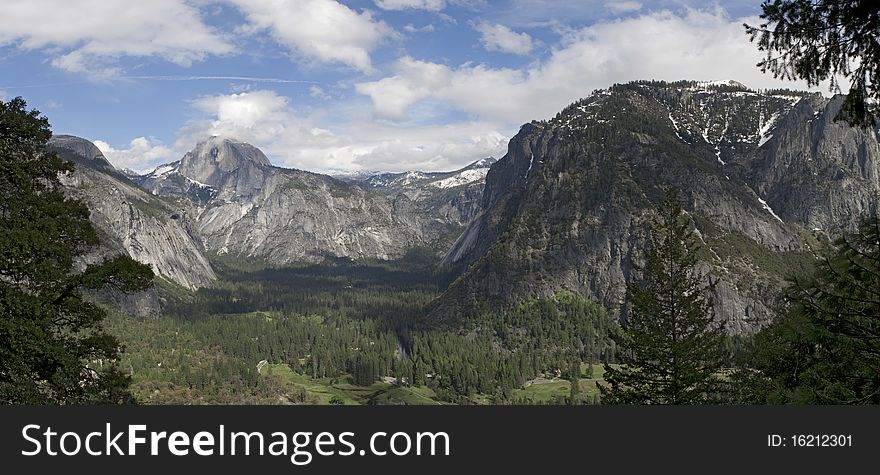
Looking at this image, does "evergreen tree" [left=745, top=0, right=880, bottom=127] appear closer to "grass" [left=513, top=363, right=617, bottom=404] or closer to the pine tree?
the pine tree

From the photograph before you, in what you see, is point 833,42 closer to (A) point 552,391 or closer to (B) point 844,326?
(B) point 844,326

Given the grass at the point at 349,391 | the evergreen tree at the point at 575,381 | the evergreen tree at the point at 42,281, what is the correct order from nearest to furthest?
the evergreen tree at the point at 42,281 < the evergreen tree at the point at 575,381 < the grass at the point at 349,391

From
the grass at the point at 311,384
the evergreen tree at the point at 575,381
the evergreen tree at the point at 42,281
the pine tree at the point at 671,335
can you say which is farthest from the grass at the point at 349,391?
the evergreen tree at the point at 42,281

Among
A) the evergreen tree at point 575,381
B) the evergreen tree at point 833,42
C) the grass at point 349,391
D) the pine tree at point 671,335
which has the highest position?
the evergreen tree at point 833,42

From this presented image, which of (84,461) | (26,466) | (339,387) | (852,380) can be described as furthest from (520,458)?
(339,387)

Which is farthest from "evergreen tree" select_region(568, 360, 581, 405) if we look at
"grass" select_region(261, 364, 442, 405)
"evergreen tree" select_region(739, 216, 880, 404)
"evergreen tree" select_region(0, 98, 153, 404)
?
"evergreen tree" select_region(0, 98, 153, 404)

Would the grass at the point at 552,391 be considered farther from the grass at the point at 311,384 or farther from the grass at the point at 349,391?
the grass at the point at 311,384
